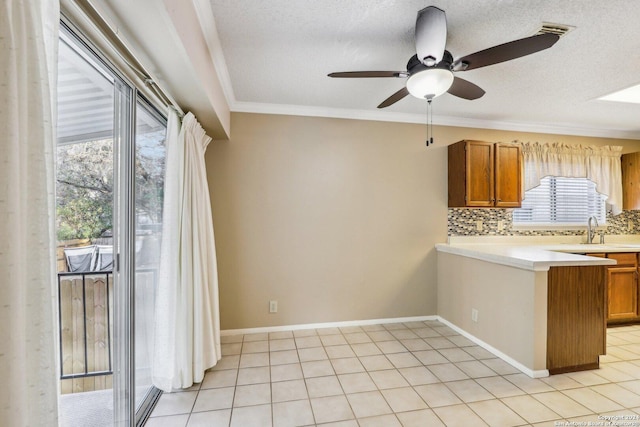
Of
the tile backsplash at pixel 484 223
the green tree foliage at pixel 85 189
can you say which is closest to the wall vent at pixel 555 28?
the tile backsplash at pixel 484 223

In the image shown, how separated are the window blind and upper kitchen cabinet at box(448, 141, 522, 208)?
21.2 inches

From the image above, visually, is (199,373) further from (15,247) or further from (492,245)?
(492,245)

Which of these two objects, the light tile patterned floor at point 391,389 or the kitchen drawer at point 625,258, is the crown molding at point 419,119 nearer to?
the kitchen drawer at point 625,258

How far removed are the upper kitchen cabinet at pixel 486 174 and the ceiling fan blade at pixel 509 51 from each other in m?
1.80

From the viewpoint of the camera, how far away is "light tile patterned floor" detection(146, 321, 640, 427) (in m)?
1.89

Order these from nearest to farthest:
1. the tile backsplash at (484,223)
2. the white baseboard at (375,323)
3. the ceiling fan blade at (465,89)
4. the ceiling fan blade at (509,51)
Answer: the ceiling fan blade at (509,51), the ceiling fan blade at (465,89), the white baseboard at (375,323), the tile backsplash at (484,223)

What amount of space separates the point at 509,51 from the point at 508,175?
2320 mm

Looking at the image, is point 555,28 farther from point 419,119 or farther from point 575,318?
point 575,318

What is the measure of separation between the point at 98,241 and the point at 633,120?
5717 mm

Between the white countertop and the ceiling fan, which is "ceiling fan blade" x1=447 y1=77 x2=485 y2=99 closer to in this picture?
the ceiling fan

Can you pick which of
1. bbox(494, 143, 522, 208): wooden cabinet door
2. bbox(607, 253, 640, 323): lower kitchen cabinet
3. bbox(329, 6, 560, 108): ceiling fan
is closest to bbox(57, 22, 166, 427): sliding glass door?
bbox(329, 6, 560, 108): ceiling fan

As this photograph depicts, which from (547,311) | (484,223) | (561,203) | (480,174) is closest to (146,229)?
(547,311)

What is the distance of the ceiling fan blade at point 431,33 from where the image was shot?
5.61 ft

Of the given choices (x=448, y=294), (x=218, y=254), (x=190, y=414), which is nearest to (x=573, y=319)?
(x=448, y=294)
